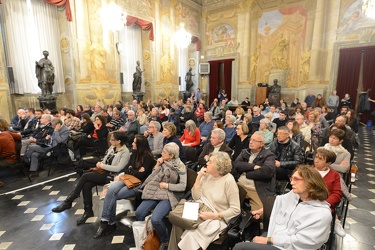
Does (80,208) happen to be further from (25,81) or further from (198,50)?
(198,50)

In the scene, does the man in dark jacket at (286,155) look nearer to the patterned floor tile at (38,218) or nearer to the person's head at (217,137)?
the person's head at (217,137)

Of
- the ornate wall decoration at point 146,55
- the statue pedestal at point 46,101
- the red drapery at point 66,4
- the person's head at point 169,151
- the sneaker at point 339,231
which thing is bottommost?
the sneaker at point 339,231

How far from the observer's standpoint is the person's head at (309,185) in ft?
5.30

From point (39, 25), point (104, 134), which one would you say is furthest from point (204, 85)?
point (104, 134)

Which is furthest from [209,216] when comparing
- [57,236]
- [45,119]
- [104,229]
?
[45,119]

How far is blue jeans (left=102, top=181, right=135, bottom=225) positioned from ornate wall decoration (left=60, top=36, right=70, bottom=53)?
328 inches

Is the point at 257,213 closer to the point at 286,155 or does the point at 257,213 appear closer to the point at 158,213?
the point at 158,213

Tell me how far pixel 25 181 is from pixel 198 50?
527 inches

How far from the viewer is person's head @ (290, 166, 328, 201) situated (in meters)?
1.62

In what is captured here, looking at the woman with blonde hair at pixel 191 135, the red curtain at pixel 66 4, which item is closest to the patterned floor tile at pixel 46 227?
the woman with blonde hair at pixel 191 135

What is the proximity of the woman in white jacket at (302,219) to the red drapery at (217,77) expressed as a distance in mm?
13441

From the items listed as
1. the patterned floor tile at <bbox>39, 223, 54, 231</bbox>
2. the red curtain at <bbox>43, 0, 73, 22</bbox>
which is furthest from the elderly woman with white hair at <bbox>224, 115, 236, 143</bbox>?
the red curtain at <bbox>43, 0, 73, 22</bbox>

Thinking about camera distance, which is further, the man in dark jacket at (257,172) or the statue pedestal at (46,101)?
the statue pedestal at (46,101)

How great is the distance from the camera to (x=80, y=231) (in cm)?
284
